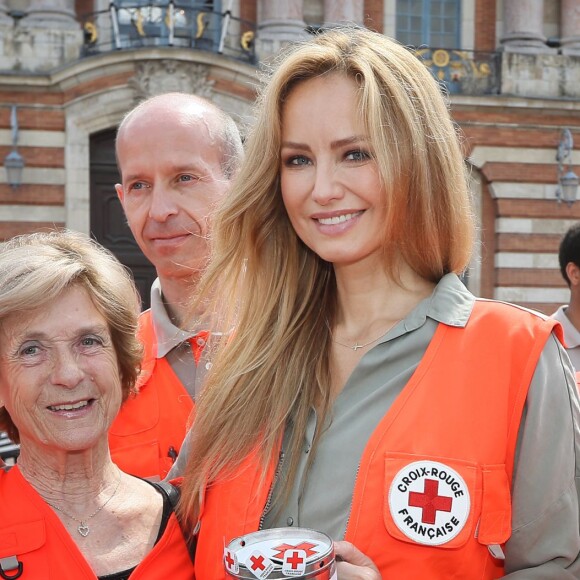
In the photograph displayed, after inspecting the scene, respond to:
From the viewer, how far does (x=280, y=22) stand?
15.0 m

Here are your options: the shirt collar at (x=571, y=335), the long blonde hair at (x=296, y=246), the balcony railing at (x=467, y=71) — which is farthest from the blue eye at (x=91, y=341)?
the balcony railing at (x=467, y=71)

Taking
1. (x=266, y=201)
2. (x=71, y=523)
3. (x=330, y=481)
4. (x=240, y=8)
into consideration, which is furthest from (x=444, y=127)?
(x=240, y=8)

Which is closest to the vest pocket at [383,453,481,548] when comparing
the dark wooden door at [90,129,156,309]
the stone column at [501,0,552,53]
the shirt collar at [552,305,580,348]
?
the shirt collar at [552,305,580,348]

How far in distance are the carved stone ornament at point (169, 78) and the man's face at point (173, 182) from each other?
11.0 m

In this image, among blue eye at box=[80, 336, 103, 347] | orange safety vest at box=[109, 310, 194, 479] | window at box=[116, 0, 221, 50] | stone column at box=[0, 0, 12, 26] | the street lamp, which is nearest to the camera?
blue eye at box=[80, 336, 103, 347]

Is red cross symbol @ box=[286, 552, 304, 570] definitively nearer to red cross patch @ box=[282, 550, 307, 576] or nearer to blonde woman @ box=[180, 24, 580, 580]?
red cross patch @ box=[282, 550, 307, 576]

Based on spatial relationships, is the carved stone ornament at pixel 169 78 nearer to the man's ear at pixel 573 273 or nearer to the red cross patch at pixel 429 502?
the man's ear at pixel 573 273

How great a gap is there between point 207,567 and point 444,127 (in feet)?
4.12

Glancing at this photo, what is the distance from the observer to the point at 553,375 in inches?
82.1

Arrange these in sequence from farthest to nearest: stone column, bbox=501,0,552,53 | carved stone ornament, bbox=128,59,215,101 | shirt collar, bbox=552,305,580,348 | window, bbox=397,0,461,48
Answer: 1. window, bbox=397,0,461,48
2. stone column, bbox=501,0,552,53
3. carved stone ornament, bbox=128,59,215,101
4. shirt collar, bbox=552,305,580,348

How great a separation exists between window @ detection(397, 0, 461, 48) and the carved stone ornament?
463cm

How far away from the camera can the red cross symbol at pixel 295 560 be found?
1705mm

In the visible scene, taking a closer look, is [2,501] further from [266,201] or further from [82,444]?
[266,201]

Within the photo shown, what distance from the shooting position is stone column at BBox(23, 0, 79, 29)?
14227mm
